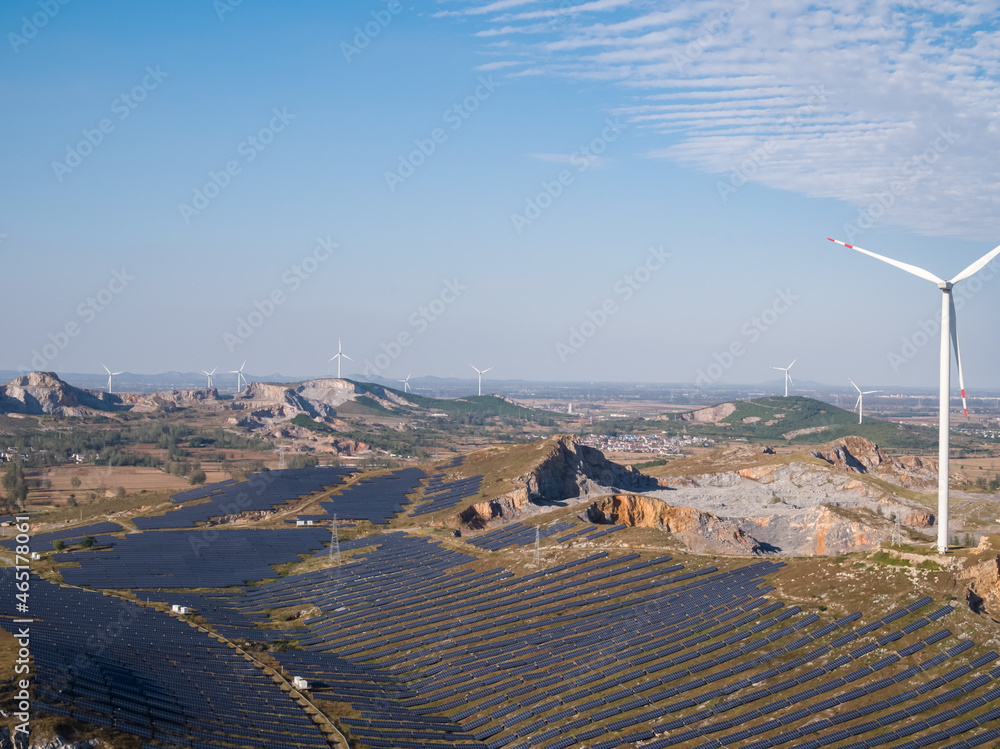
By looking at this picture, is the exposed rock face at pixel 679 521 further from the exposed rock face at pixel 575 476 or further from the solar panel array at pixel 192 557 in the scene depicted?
the solar panel array at pixel 192 557

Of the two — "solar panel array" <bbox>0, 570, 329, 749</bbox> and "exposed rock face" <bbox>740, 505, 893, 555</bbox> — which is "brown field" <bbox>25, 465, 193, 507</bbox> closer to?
"solar panel array" <bbox>0, 570, 329, 749</bbox>

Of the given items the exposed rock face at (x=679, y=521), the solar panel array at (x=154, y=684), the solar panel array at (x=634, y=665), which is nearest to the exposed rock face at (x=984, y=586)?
the solar panel array at (x=634, y=665)

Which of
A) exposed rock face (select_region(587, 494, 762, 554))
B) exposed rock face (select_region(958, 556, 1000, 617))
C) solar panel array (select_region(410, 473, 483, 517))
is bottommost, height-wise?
solar panel array (select_region(410, 473, 483, 517))

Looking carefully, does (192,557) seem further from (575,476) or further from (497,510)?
(575,476)

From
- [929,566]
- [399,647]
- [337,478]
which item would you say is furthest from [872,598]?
[337,478]

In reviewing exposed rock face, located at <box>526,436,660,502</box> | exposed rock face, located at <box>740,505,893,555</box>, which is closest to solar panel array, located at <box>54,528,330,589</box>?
→ exposed rock face, located at <box>526,436,660,502</box>
